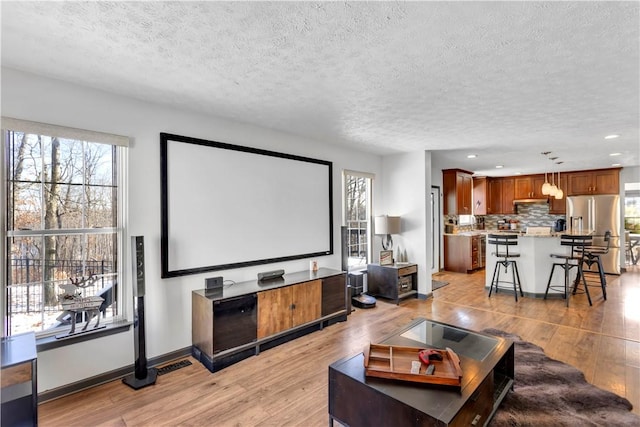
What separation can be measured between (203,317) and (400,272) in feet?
10.1

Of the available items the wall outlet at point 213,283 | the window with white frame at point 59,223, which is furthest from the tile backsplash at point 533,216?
the window with white frame at point 59,223

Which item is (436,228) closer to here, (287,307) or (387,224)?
(387,224)

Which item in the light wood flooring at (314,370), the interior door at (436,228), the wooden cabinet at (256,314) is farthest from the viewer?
the interior door at (436,228)

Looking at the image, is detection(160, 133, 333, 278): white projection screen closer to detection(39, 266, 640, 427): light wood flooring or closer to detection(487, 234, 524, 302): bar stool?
detection(39, 266, 640, 427): light wood flooring

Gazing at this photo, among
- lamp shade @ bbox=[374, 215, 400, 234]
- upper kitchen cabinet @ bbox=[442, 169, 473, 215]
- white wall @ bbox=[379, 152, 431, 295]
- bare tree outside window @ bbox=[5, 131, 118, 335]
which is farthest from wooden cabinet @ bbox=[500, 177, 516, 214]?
bare tree outside window @ bbox=[5, 131, 118, 335]

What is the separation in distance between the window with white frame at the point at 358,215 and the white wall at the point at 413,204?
46 cm

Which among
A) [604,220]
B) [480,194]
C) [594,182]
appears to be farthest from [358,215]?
[594,182]

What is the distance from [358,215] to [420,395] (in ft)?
12.3

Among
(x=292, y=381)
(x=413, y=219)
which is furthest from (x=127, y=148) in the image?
(x=413, y=219)

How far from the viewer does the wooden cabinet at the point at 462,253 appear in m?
7.04

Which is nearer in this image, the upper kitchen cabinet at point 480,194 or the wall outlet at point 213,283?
the wall outlet at point 213,283

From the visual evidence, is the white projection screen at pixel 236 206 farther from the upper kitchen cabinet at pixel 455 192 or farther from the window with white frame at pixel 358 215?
the upper kitchen cabinet at pixel 455 192

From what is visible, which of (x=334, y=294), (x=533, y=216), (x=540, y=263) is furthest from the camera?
(x=533, y=216)

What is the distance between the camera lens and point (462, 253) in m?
7.12
